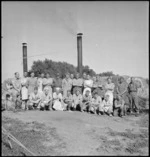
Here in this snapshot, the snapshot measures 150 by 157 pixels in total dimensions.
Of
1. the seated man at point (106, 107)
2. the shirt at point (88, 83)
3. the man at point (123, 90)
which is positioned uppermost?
the shirt at point (88, 83)

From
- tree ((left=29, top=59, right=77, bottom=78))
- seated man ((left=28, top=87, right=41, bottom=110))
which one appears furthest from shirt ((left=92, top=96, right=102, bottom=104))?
tree ((left=29, top=59, right=77, bottom=78))

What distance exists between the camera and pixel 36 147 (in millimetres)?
4598

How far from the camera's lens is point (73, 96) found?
27.8ft

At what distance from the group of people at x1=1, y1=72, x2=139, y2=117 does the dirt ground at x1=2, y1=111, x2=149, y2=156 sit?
31.8 inches

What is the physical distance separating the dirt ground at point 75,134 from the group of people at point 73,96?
2.65 feet

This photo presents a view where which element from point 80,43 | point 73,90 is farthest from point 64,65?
point 73,90

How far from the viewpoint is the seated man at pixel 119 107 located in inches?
312

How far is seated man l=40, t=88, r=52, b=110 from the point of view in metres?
8.34

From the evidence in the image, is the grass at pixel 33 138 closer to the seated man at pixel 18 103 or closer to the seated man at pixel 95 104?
the seated man at pixel 18 103

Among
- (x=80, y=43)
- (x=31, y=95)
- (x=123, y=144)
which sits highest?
(x=80, y=43)

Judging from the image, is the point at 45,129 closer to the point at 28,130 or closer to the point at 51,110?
the point at 28,130

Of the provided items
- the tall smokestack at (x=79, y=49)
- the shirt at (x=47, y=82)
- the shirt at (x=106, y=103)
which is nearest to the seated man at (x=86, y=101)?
the shirt at (x=106, y=103)

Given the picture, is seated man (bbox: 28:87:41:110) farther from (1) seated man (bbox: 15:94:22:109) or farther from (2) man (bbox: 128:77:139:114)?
(2) man (bbox: 128:77:139:114)

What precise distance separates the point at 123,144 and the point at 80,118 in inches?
84.8
